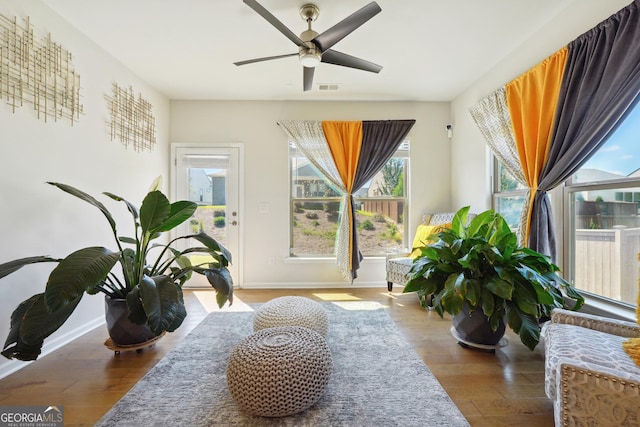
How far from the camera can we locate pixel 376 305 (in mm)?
3066

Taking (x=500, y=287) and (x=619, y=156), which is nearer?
(x=500, y=287)

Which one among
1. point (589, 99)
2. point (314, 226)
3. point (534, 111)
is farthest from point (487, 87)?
point (314, 226)

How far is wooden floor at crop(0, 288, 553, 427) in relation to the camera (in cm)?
148

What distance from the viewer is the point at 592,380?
1.08 meters

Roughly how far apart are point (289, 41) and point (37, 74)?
1.94m

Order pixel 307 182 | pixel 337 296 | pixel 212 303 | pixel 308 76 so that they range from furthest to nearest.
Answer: pixel 307 182 → pixel 337 296 → pixel 212 303 → pixel 308 76

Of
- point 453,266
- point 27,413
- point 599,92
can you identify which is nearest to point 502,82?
point 599,92

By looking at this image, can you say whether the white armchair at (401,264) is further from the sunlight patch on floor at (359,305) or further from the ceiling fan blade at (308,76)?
the ceiling fan blade at (308,76)

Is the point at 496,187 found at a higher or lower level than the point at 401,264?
higher

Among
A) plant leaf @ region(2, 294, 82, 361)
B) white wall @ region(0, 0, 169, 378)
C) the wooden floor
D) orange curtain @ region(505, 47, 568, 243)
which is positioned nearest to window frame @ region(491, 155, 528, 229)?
orange curtain @ region(505, 47, 568, 243)

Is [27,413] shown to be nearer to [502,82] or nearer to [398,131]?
[398,131]

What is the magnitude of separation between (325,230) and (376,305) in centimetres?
131

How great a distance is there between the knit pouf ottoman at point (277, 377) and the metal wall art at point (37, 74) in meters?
2.32

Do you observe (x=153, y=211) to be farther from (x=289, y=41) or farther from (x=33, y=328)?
(x=289, y=41)
